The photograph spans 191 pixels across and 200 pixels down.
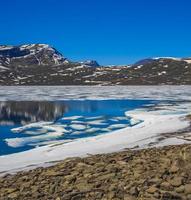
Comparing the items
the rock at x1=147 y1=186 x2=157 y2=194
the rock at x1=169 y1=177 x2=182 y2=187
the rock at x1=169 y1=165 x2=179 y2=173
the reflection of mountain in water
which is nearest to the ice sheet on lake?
the reflection of mountain in water

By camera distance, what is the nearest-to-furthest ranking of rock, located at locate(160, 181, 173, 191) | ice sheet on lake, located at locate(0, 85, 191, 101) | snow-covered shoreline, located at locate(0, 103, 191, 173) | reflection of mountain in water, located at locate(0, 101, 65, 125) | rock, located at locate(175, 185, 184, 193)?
rock, located at locate(175, 185, 184, 193)
rock, located at locate(160, 181, 173, 191)
snow-covered shoreline, located at locate(0, 103, 191, 173)
reflection of mountain in water, located at locate(0, 101, 65, 125)
ice sheet on lake, located at locate(0, 85, 191, 101)

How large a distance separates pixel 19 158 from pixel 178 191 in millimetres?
8906

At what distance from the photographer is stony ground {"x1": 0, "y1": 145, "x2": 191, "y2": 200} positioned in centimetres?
1002

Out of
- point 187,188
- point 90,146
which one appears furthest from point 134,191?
point 90,146

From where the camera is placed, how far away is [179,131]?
928 inches

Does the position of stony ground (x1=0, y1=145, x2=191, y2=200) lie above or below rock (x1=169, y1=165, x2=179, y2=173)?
below

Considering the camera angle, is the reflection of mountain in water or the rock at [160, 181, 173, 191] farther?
the reflection of mountain in water

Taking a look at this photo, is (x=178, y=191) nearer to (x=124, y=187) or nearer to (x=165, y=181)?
(x=165, y=181)

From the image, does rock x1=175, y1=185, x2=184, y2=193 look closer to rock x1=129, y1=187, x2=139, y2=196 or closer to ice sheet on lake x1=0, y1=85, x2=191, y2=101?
rock x1=129, y1=187, x2=139, y2=196

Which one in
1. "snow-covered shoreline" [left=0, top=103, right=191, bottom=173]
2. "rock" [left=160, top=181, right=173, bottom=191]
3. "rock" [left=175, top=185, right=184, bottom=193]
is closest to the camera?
"rock" [left=175, top=185, right=184, bottom=193]

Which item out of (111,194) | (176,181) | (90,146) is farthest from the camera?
(90,146)

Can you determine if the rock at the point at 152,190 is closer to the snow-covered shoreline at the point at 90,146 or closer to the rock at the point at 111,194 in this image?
the rock at the point at 111,194

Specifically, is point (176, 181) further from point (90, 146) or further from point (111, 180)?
point (90, 146)

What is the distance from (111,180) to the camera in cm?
1099
